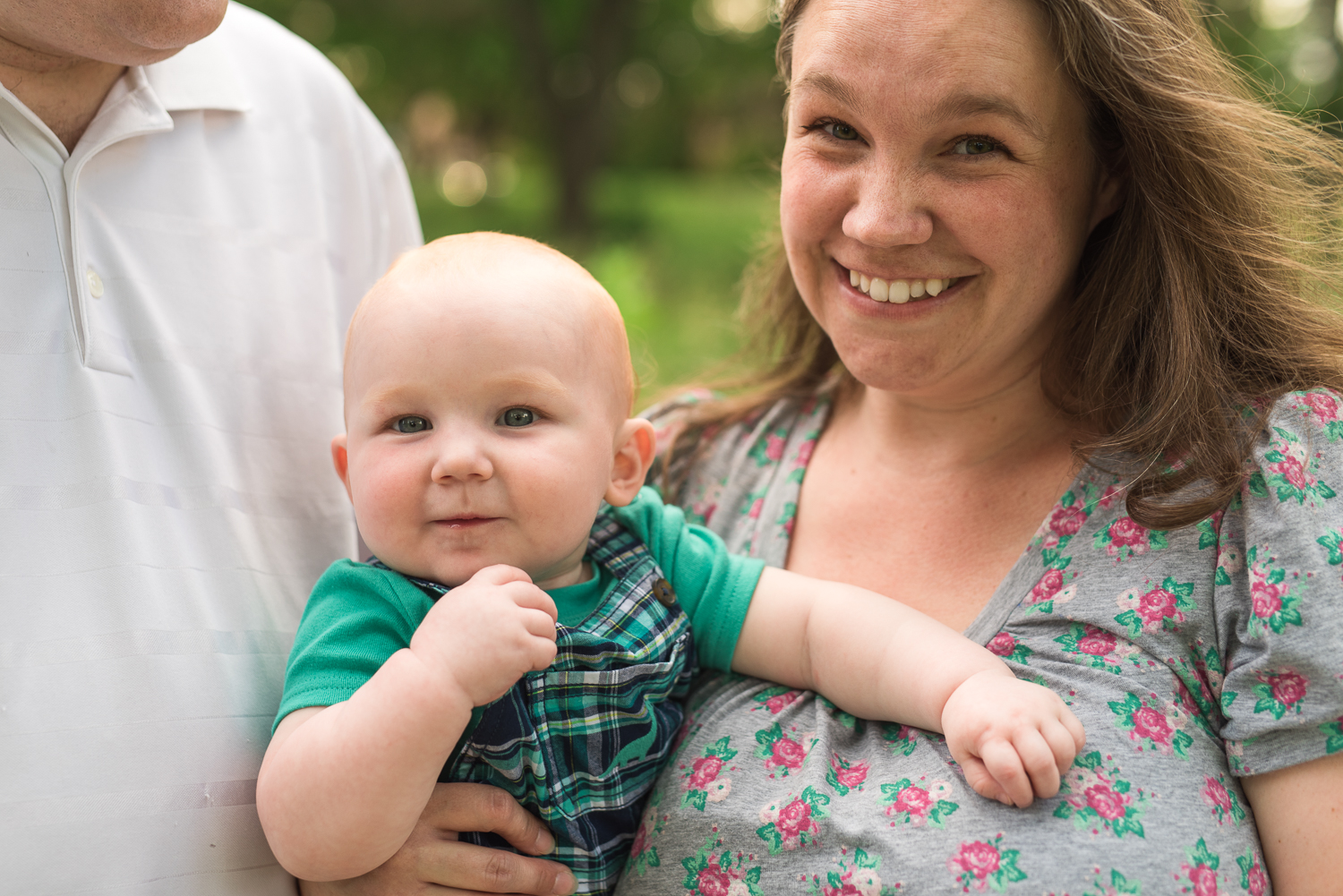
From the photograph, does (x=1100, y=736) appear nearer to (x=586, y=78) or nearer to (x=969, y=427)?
(x=969, y=427)

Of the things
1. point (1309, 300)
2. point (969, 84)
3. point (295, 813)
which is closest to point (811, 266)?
point (969, 84)

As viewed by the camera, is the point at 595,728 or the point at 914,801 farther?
the point at 595,728

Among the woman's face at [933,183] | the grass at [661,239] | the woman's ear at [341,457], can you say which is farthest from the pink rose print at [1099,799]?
the grass at [661,239]

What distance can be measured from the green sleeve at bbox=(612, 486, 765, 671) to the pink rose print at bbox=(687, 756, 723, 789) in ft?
0.64

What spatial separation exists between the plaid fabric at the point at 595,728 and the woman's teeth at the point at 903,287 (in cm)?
64

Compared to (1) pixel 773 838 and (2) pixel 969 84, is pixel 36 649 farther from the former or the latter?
(2) pixel 969 84

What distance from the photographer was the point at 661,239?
11039 millimetres

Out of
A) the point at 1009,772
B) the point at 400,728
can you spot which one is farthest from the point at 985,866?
the point at 400,728

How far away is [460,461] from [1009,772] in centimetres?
88

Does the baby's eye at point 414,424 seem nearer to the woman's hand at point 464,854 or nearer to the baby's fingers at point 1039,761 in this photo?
the woman's hand at point 464,854

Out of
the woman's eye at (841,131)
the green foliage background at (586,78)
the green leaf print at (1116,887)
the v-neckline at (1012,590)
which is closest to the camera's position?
the green leaf print at (1116,887)

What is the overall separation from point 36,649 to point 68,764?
177 mm

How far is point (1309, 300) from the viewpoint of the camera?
185 centimetres

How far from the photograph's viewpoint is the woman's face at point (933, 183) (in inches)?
65.2
